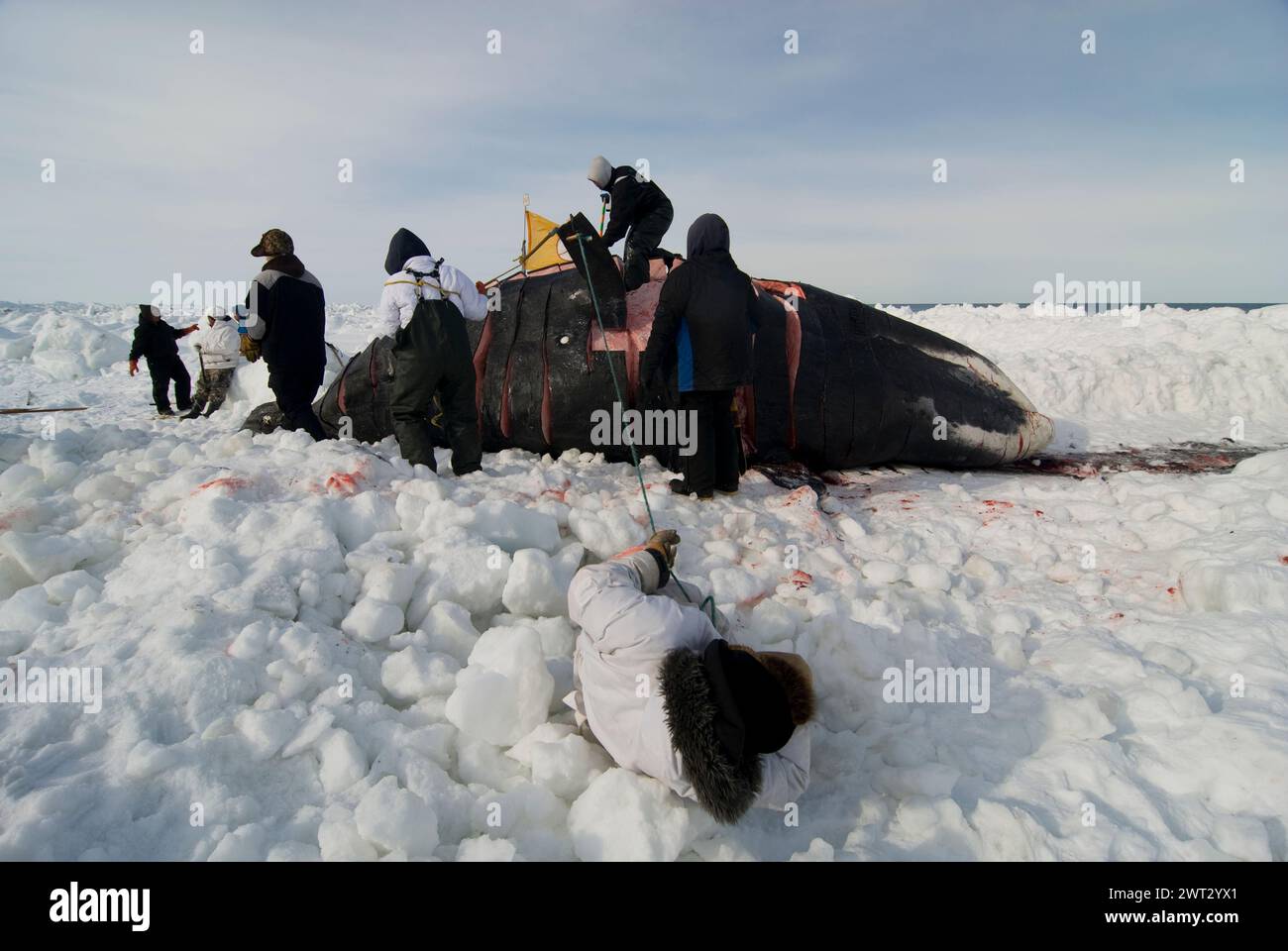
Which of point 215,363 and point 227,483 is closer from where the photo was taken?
point 227,483

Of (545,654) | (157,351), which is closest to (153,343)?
(157,351)

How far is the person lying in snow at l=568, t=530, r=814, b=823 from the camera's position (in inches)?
85.5

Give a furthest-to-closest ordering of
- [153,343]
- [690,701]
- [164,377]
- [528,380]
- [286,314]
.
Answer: [164,377] < [153,343] < [528,380] < [286,314] < [690,701]

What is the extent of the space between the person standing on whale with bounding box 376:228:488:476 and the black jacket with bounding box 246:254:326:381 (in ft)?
2.81

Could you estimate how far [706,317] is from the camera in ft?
16.6

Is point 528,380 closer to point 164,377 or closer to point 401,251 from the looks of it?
point 401,251

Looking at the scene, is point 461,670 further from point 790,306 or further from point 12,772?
point 790,306

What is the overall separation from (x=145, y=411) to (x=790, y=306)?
9122mm

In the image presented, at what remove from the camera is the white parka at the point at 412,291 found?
4.89 metres

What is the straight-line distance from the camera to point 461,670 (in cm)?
287

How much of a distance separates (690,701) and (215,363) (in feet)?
30.2

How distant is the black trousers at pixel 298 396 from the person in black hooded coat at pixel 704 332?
2725 millimetres

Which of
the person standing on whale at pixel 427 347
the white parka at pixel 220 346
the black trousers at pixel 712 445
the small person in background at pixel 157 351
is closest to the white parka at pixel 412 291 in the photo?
the person standing on whale at pixel 427 347
